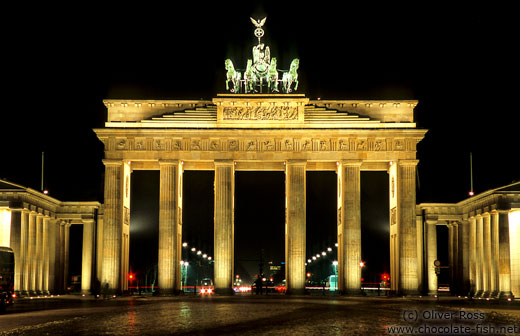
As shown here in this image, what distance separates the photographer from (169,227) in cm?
7138

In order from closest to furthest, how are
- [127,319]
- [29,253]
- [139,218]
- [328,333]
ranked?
[328,333]
[127,319]
[29,253]
[139,218]

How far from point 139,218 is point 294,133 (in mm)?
20845

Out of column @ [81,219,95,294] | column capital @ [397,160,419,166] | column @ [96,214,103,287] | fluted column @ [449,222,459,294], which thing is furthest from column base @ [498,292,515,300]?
column @ [81,219,95,294]

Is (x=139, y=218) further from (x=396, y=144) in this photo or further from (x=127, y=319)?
(x=127, y=319)

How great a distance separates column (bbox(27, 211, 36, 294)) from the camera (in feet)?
225

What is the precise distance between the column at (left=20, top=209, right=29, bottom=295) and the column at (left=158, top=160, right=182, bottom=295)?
11.5 m

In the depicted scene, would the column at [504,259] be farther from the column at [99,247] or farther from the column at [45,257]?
the column at [45,257]

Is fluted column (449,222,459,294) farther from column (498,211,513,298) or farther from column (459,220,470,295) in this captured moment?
column (498,211,513,298)

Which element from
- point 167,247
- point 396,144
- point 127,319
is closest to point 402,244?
point 396,144

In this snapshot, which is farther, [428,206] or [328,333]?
[428,206]

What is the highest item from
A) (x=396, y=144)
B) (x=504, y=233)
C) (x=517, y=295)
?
(x=396, y=144)

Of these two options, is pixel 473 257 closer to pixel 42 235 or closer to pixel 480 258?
pixel 480 258

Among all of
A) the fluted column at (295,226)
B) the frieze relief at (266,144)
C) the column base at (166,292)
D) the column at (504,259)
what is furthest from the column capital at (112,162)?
the column at (504,259)

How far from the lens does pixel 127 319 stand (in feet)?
109
